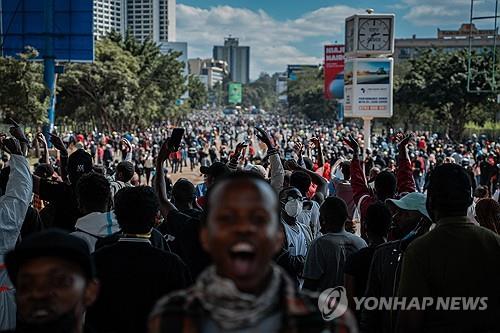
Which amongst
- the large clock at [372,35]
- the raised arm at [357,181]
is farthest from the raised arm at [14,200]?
the large clock at [372,35]

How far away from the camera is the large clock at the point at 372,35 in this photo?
25.2 meters

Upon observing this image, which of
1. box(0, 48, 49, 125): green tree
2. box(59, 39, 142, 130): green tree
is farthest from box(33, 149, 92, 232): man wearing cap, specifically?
box(59, 39, 142, 130): green tree

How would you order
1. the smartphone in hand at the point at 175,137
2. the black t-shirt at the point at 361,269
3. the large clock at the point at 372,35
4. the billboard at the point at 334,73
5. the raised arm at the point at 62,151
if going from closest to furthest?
1. the black t-shirt at the point at 361,269
2. the smartphone in hand at the point at 175,137
3. the raised arm at the point at 62,151
4. the large clock at the point at 372,35
5. the billboard at the point at 334,73

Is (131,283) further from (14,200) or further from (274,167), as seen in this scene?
(274,167)

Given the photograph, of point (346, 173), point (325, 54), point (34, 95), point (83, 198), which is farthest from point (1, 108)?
point (83, 198)

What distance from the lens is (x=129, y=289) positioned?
314cm

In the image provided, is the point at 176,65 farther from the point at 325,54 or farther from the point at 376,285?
the point at 376,285

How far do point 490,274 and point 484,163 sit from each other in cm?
1780

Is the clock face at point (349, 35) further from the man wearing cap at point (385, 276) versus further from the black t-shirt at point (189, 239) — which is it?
the man wearing cap at point (385, 276)

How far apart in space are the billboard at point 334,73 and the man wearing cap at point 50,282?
44.0m

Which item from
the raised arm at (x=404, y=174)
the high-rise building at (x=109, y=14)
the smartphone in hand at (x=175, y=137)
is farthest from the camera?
the high-rise building at (x=109, y=14)

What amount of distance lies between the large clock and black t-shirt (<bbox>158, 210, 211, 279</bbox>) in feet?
71.1

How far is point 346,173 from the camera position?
9867 millimetres

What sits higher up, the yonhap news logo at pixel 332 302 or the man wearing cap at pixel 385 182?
the man wearing cap at pixel 385 182
